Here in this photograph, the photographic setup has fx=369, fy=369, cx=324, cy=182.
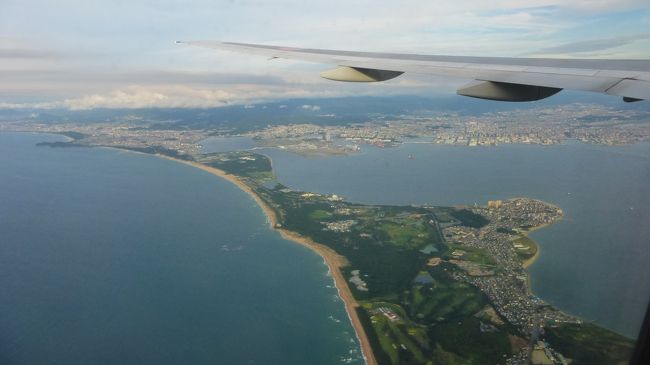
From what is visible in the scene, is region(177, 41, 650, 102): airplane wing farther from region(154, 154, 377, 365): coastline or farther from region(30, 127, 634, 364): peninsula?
region(154, 154, 377, 365): coastline

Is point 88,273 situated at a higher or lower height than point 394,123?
lower

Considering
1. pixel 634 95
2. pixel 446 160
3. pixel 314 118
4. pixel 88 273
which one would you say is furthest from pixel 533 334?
pixel 314 118

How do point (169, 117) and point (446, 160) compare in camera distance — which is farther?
point (169, 117)

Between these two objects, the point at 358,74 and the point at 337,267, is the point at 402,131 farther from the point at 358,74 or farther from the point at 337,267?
the point at 358,74

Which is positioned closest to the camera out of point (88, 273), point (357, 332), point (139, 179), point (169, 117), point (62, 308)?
point (357, 332)

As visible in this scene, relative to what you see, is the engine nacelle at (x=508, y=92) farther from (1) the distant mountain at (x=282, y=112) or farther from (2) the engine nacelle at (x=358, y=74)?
(1) the distant mountain at (x=282, y=112)

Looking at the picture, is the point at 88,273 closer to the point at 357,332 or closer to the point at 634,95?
the point at 357,332

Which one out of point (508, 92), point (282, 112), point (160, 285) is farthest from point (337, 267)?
point (282, 112)
